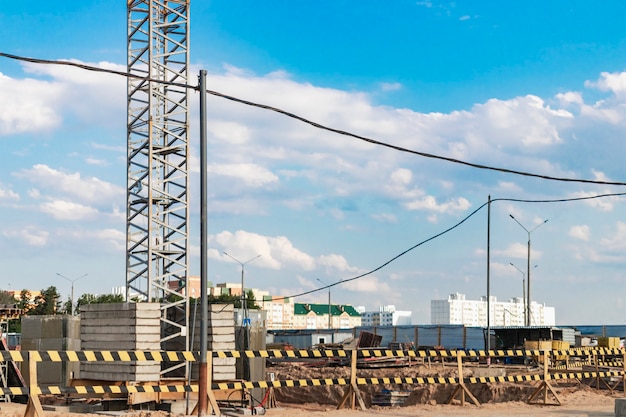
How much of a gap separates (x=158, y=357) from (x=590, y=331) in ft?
234

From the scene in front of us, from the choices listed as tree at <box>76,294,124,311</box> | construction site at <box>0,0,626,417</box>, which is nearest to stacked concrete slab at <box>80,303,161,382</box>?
construction site at <box>0,0,626,417</box>

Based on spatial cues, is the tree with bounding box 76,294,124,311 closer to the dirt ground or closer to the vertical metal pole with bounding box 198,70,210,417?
the dirt ground

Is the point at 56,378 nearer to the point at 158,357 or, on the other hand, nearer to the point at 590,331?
the point at 158,357

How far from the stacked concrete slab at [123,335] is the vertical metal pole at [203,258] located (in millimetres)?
5273

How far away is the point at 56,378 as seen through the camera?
26.5 m

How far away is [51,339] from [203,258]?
14.3 meters

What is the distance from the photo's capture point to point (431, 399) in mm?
29922

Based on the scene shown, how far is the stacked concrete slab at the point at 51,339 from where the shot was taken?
26578 millimetres

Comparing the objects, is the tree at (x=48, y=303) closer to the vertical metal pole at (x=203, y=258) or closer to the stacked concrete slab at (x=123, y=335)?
the stacked concrete slab at (x=123, y=335)

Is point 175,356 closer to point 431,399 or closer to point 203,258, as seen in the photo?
point 203,258

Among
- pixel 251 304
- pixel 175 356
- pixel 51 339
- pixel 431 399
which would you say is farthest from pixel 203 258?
pixel 251 304

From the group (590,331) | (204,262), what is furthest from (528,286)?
(204,262)

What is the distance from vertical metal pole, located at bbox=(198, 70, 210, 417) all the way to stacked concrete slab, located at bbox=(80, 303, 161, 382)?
5.27 metres

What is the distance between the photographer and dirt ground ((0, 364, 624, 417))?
17.0m
